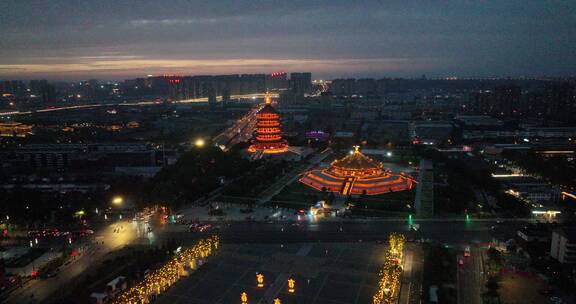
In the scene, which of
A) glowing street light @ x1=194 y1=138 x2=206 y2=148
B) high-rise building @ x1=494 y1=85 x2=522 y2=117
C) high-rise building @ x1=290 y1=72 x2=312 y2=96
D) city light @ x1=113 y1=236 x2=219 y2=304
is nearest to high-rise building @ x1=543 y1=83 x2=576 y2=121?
high-rise building @ x1=494 y1=85 x2=522 y2=117

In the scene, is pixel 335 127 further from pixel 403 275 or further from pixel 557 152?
pixel 403 275

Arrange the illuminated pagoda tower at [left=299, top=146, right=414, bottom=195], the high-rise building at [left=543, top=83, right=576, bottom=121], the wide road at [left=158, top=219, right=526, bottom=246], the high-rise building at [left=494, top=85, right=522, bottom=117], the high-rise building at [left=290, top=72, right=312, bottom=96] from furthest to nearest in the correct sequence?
the high-rise building at [left=290, top=72, right=312, bottom=96]
the high-rise building at [left=494, top=85, right=522, bottom=117]
the high-rise building at [left=543, top=83, right=576, bottom=121]
the illuminated pagoda tower at [left=299, top=146, right=414, bottom=195]
the wide road at [left=158, top=219, right=526, bottom=246]

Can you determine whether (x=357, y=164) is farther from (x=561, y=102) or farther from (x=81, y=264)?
(x=561, y=102)

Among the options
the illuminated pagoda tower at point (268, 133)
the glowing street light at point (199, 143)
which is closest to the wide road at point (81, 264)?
the glowing street light at point (199, 143)

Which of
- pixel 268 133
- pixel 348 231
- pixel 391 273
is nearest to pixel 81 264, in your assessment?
pixel 348 231

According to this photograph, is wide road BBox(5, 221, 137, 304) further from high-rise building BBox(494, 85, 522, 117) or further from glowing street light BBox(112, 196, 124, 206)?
high-rise building BBox(494, 85, 522, 117)

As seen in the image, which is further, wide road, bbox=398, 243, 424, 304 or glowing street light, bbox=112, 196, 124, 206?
glowing street light, bbox=112, 196, 124, 206

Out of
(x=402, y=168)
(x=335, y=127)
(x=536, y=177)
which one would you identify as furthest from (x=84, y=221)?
(x=335, y=127)
